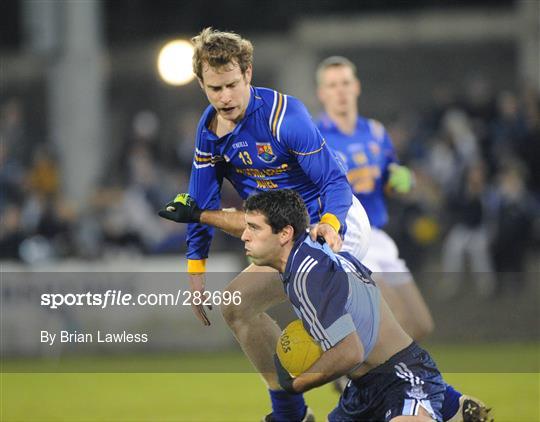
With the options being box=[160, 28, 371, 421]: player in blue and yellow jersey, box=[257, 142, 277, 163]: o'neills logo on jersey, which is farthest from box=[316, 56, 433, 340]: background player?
box=[257, 142, 277, 163]: o'neills logo on jersey

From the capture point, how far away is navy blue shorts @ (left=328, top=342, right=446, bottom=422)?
6.22m

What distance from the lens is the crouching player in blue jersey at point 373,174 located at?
342 inches

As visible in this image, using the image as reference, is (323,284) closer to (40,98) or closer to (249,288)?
(249,288)

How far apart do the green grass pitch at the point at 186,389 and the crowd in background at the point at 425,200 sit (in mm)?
1981

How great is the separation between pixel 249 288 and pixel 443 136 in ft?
29.5

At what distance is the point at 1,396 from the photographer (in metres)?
9.73

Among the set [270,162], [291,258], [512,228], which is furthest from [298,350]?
[512,228]

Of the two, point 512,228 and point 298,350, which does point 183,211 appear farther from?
point 512,228

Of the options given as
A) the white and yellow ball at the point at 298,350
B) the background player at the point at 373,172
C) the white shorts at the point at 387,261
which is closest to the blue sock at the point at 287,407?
the white and yellow ball at the point at 298,350

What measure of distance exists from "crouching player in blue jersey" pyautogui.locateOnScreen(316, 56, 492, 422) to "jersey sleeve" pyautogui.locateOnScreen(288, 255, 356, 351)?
2.53 metres

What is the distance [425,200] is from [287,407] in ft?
27.3

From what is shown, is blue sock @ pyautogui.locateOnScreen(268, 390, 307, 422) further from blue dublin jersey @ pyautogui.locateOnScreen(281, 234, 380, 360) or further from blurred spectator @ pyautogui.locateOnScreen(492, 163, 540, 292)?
blurred spectator @ pyautogui.locateOnScreen(492, 163, 540, 292)

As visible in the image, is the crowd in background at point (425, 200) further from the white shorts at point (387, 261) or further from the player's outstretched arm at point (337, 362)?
the player's outstretched arm at point (337, 362)

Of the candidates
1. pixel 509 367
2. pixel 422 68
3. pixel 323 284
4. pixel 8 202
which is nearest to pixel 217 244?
pixel 8 202
